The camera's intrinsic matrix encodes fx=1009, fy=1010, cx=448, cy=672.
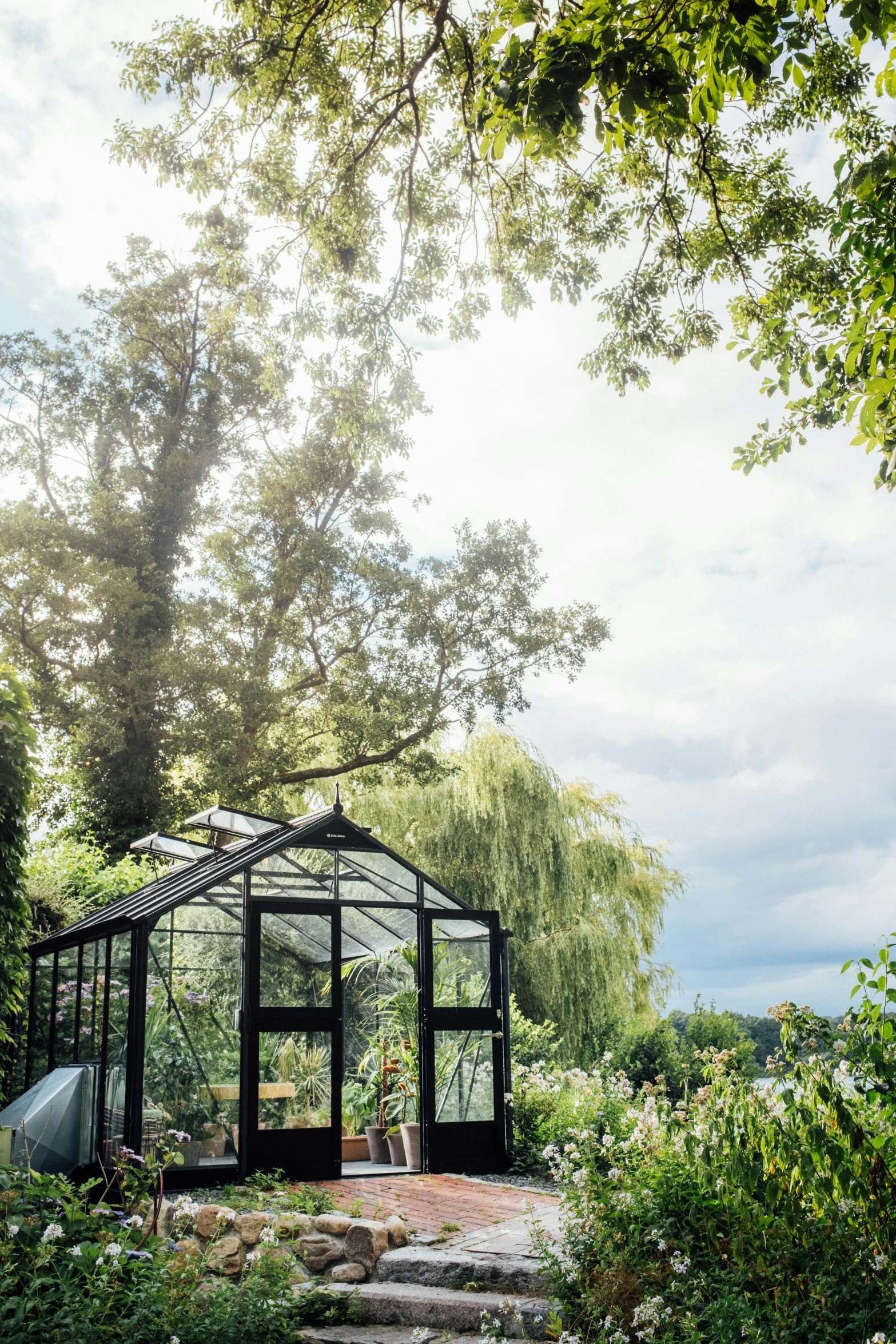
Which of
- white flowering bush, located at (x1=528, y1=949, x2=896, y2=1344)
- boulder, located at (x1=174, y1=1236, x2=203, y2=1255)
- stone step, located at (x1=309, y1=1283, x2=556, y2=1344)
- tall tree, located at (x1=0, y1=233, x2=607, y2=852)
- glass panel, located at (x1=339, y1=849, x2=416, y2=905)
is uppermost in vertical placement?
tall tree, located at (x1=0, y1=233, x2=607, y2=852)

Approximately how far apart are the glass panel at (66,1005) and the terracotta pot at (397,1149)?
2.88 meters

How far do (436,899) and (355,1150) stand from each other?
2534 millimetres

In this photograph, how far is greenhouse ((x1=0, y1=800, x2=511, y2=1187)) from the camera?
7.38 m

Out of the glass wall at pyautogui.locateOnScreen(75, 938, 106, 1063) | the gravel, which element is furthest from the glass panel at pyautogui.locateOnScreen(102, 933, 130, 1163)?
the gravel

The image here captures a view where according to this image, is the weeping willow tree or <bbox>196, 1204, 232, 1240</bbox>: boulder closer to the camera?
<bbox>196, 1204, 232, 1240</bbox>: boulder

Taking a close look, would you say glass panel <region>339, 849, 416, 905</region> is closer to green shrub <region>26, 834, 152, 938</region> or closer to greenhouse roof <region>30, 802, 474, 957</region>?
greenhouse roof <region>30, 802, 474, 957</region>

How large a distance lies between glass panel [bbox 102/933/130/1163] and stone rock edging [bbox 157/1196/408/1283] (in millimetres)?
1242

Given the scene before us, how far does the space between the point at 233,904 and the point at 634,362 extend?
5393 millimetres

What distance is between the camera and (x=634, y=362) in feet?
24.2

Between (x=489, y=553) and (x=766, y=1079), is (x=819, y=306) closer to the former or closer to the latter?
(x=766, y=1079)

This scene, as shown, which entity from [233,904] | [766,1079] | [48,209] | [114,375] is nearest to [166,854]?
[233,904]

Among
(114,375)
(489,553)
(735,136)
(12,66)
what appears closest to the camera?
(12,66)

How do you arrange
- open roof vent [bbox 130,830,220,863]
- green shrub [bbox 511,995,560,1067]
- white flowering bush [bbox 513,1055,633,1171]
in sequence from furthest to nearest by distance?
1. green shrub [bbox 511,995,560,1067]
2. open roof vent [bbox 130,830,220,863]
3. white flowering bush [bbox 513,1055,633,1171]

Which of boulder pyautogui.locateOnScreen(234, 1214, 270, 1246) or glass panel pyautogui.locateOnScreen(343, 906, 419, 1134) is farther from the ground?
glass panel pyautogui.locateOnScreen(343, 906, 419, 1134)
